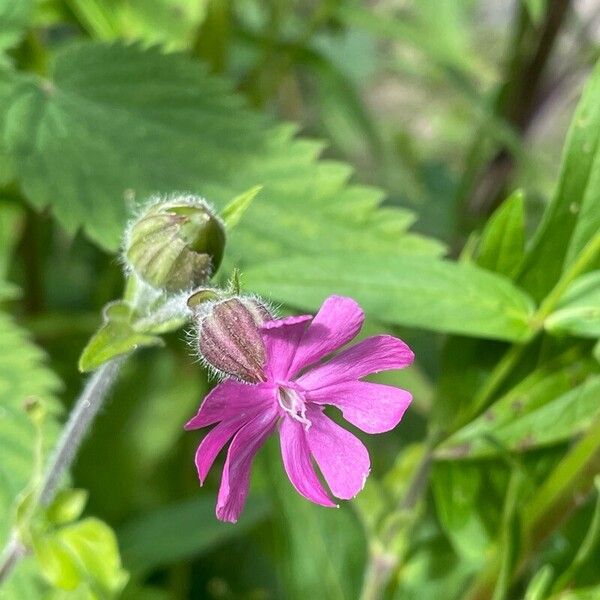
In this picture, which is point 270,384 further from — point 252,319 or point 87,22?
point 87,22

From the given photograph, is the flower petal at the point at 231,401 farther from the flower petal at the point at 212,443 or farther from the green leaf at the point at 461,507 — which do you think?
the green leaf at the point at 461,507

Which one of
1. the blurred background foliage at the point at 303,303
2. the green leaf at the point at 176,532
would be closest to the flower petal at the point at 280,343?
the blurred background foliage at the point at 303,303

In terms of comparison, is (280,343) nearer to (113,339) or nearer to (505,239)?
(113,339)

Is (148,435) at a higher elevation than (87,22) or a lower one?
lower

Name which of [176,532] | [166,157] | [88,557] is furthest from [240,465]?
[176,532]

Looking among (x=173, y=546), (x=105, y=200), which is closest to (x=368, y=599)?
(x=173, y=546)

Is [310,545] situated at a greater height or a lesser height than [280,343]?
lesser
